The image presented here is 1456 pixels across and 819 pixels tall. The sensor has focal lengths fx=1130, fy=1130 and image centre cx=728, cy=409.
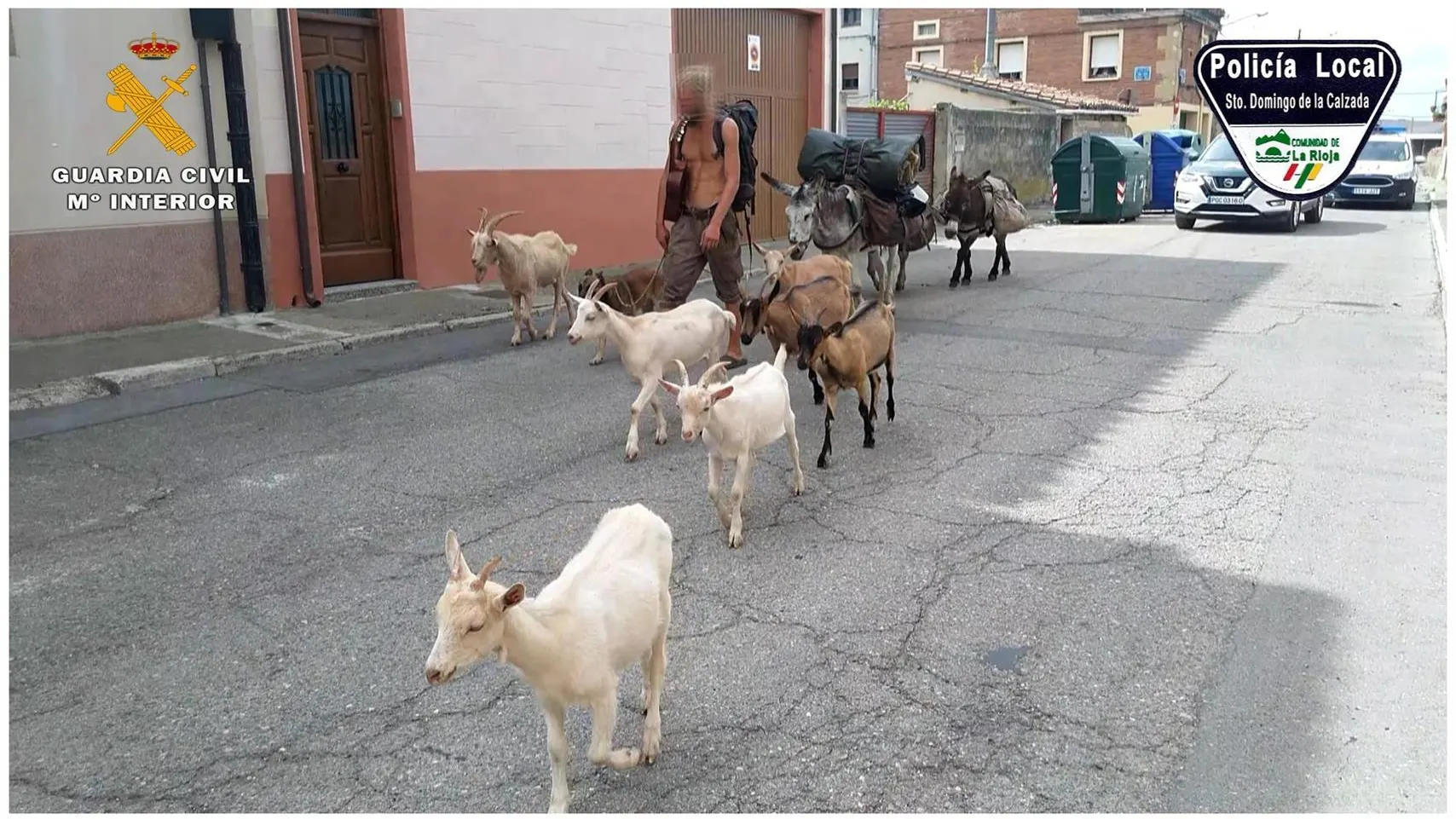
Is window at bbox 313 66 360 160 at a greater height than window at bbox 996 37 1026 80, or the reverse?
window at bbox 996 37 1026 80

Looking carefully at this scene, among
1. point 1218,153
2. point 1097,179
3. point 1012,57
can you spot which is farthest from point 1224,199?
point 1012,57

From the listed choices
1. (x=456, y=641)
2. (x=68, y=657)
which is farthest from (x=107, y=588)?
(x=456, y=641)

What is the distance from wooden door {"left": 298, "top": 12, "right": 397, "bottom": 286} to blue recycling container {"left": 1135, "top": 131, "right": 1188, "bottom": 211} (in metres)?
18.7

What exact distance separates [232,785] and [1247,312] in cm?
1022

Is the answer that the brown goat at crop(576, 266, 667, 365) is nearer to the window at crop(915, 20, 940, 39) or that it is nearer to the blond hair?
the blond hair

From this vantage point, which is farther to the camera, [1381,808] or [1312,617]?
[1312,617]

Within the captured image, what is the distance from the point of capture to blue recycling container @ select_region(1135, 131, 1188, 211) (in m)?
25.0

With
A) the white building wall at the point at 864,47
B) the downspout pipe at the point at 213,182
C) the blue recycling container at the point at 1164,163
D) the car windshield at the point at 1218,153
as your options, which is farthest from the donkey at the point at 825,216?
the white building wall at the point at 864,47

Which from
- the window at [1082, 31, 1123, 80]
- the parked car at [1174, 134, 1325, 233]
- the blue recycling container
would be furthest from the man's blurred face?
the window at [1082, 31, 1123, 80]

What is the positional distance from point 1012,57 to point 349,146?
36.1m

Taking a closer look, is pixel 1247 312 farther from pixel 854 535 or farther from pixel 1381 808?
pixel 1381 808

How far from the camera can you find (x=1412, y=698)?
357 cm

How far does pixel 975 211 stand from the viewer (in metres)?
12.5

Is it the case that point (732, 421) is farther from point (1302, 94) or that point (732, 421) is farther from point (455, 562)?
point (1302, 94)
